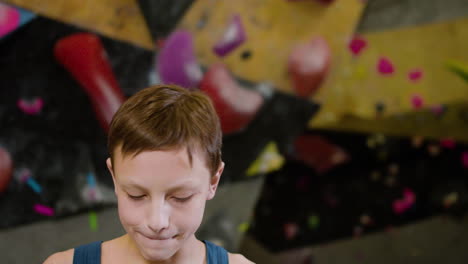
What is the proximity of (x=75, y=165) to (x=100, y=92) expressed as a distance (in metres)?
0.25

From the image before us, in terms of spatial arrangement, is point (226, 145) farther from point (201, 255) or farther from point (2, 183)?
point (201, 255)

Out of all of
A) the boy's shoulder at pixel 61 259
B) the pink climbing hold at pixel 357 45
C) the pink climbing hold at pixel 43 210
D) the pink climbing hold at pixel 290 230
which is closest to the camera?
the boy's shoulder at pixel 61 259

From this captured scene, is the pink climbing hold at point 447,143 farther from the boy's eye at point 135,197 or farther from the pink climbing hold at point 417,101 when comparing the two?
the boy's eye at point 135,197

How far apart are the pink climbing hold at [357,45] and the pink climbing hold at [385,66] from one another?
0.31 ft

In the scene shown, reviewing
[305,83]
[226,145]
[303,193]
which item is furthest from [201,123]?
[303,193]

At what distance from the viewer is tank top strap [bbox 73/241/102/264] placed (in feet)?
2.96

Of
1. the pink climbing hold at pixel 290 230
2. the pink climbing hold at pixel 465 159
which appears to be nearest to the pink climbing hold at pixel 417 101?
the pink climbing hold at pixel 465 159

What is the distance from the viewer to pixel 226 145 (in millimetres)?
2031

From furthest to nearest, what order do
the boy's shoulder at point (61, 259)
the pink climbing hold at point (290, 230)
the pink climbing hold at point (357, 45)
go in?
the pink climbing hold at point (290, 230), the pink climbing hold at point (357, 45), the boy's shoulder at point (61, 259)

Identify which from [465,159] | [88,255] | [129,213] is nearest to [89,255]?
[88,255]

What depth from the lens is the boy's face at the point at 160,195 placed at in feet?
2.54

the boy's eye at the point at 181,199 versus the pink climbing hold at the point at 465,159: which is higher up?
the boy's eye at the point at 181,199

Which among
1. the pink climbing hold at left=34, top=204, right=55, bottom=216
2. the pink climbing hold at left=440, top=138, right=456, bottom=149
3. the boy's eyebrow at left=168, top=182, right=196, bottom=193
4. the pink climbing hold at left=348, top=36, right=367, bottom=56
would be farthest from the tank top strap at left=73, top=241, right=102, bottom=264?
the pink climbing hold at left=440, top=138, right=456, bottom=149

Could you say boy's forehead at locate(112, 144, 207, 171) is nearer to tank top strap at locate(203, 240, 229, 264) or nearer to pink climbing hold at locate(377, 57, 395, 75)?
tank top strap at locate(203, 240, 229, 264)
